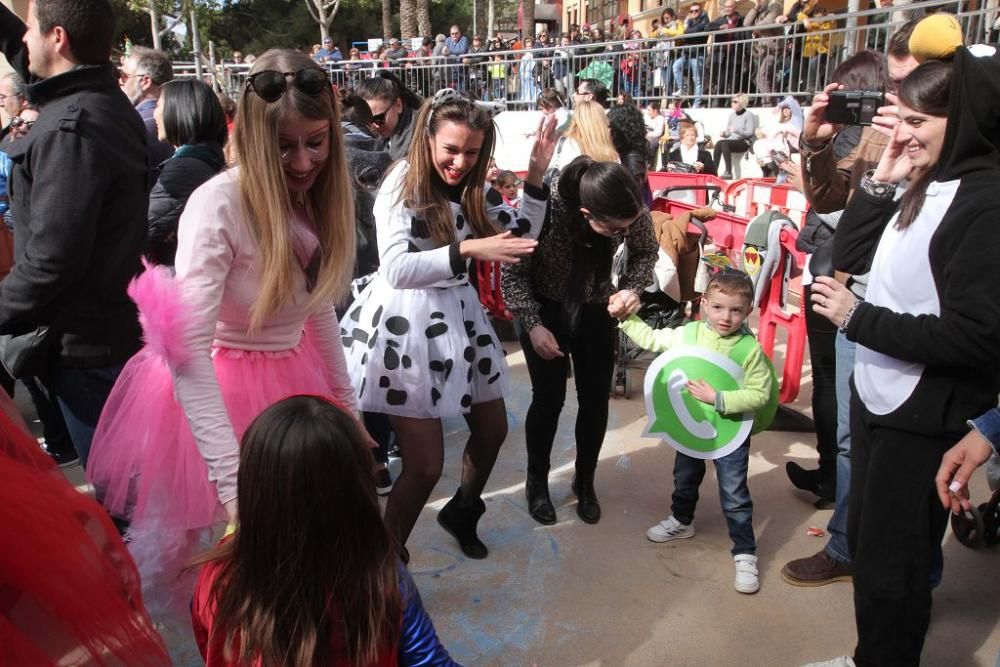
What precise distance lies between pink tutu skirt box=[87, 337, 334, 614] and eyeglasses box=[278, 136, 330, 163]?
1.74 feet

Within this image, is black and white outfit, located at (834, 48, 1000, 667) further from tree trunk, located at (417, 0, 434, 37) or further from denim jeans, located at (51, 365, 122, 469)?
tree trunk, located at (417, 0, 434, 37)

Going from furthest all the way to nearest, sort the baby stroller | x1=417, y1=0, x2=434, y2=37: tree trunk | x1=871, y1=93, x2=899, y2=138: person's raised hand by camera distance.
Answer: x1=417, y1=0, x2=434, y2=37: tree trunk
the baby stroller
x1=871, y1=93, x2=899, y2=138: person's raised hand

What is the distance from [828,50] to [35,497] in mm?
12843

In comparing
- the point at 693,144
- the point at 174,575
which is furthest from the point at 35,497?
the point at 693,144

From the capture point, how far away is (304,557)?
54.7 inches

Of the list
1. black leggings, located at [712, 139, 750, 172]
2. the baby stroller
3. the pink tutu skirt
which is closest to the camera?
the pink tutu skirt

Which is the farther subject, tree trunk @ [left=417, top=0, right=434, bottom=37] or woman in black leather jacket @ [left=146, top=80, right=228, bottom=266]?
tree trunk @ [left=417, top=0, right=434, bottom=37]

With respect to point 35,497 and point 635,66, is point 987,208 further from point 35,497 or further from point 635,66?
point 635,66

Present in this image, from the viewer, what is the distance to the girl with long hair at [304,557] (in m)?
1.36

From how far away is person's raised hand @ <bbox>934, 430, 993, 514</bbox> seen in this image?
1.85m

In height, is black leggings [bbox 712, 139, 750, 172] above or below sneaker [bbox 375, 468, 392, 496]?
above

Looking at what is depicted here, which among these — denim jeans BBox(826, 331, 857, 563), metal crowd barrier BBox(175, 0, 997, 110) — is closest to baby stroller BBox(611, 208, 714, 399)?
denim jeans BBox(826, 331, 857, 563)

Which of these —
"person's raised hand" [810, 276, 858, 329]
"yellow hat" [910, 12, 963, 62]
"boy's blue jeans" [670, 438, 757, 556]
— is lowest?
"boy's blue jeans" [670, 438, 757, 556]

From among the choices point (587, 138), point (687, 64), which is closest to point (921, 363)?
point (587, 138)
